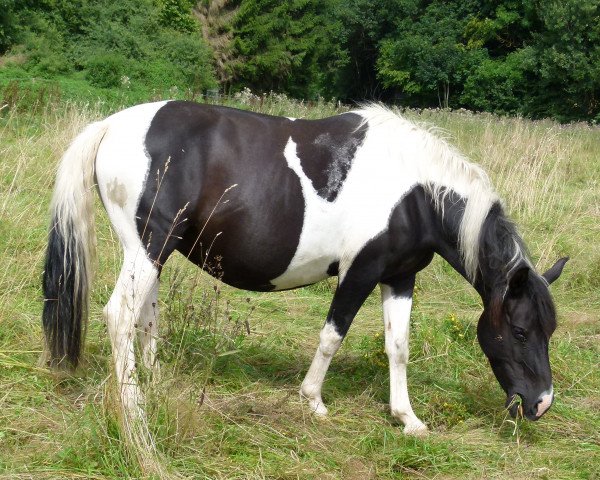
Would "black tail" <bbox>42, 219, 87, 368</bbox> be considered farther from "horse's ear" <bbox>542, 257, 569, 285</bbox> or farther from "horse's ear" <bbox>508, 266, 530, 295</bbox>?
"horse's ear" <bbox>542, 257, 569, 285</bbox>

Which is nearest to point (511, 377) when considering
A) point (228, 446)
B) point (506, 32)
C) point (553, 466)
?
point (553, 466)

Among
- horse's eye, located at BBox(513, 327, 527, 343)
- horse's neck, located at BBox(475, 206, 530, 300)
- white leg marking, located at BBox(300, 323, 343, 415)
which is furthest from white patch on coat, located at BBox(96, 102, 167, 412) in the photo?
horse's eye, located at BBox(513, 327, 527, 343)

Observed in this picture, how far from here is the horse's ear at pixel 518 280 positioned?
3415 millimetres

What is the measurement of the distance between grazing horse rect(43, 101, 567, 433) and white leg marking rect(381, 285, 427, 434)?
0.08 feet

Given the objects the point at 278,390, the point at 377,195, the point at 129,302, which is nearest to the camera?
the point at 129,302

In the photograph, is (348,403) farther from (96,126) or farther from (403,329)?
(96,126)

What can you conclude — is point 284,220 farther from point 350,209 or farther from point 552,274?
point 552,274

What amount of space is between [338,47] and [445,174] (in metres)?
39.5

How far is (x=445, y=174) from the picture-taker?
3.75m

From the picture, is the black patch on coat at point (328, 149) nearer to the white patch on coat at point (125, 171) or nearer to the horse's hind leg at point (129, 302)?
the white patch on coat at point (125, 171)

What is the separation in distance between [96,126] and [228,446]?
1.71 m

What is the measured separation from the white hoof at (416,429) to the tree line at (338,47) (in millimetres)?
18862

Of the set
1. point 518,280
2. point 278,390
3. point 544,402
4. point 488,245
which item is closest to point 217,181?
point 278,390

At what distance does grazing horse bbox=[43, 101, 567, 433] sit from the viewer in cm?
344
